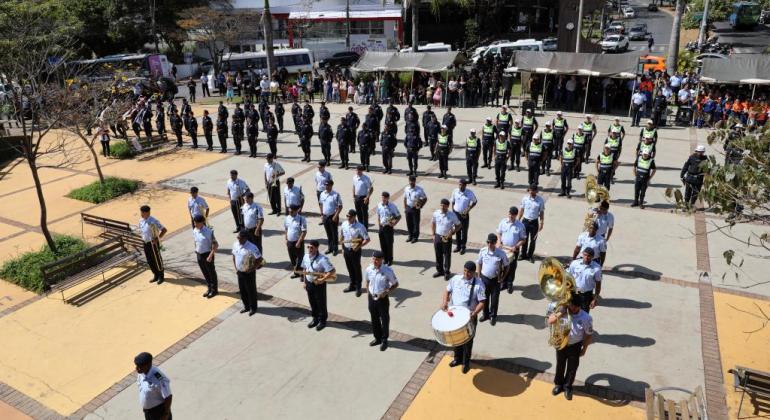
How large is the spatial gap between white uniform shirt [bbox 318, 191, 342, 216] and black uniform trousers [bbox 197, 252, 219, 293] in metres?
2.51

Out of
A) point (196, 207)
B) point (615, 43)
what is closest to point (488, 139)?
point (196, 207)

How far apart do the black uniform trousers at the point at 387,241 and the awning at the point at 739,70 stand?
17.5 meters

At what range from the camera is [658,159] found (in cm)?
1788

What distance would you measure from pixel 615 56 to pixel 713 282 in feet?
52.0

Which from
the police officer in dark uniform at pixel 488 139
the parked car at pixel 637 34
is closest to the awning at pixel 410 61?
the police officer in dark uniform at pixel 488 139

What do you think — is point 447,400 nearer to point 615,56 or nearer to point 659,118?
point 659,118

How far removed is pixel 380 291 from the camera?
8.06m

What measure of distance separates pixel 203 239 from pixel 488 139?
979 cm

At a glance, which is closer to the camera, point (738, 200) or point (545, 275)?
point (738, 200)

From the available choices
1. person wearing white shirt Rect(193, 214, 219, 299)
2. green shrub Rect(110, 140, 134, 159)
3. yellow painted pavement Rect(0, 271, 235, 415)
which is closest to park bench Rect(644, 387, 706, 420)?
yellow painted pavement Rect(0, 271, 235, 415)

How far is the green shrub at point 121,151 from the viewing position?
20.8 metres

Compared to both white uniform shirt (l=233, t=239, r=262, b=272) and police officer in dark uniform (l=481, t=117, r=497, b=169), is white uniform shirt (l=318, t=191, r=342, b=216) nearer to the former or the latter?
white uniform shirt (l=233, t=239, r=262, b=272)

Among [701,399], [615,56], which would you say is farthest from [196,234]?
[615,56]

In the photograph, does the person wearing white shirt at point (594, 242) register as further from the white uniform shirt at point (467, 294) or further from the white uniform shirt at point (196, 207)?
the white uniform shirt at point (196, 207)
